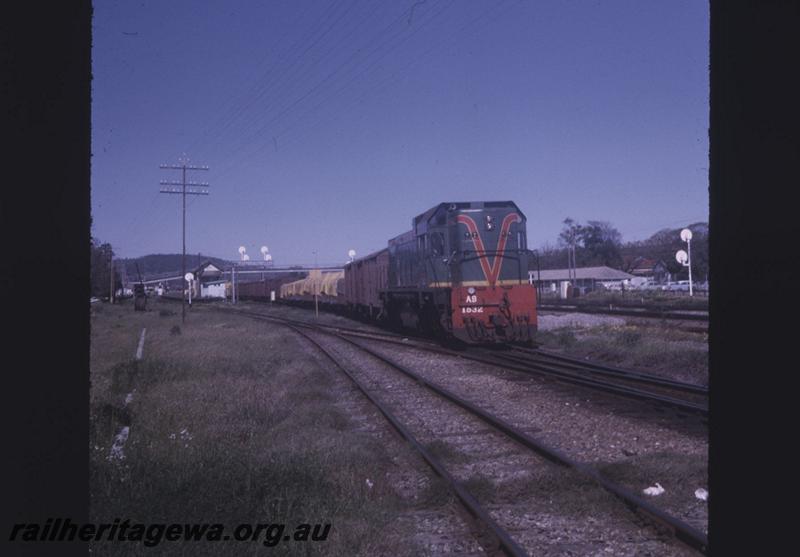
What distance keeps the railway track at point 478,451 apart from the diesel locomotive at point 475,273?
3.04m

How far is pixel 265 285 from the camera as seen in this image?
67625 millimetres

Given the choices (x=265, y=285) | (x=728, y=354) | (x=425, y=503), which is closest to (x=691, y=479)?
(x=425, y=503)

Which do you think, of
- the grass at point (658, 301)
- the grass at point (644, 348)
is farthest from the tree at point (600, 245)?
the grass at point (644, 348)

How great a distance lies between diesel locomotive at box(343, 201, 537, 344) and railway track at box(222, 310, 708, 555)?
9.98 feet

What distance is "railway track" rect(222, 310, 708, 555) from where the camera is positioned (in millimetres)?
4578

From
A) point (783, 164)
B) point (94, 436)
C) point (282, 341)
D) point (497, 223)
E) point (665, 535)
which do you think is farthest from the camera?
point (282, 341)

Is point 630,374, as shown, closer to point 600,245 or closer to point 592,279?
point 592,279

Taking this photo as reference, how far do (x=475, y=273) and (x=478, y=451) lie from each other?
9.99 meters

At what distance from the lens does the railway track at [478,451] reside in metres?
4.58

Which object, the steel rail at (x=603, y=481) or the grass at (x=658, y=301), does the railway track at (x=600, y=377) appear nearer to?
the steel rail at (x=603, y=481)

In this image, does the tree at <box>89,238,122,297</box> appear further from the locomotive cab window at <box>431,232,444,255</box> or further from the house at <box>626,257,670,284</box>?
the house at <box>626,257,670,284</box>

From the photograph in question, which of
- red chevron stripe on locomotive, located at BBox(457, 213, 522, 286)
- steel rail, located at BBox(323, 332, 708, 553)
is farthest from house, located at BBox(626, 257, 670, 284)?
steel rail, located at BBox(323, 332, 708, 553)
